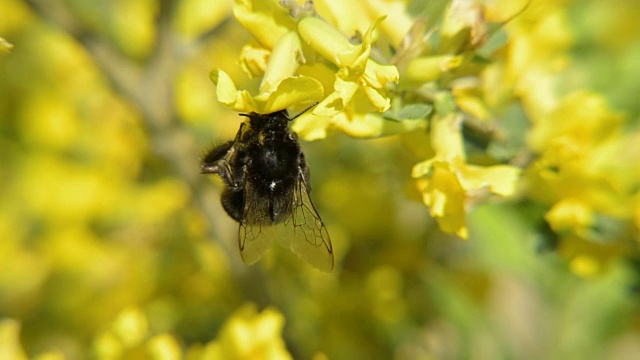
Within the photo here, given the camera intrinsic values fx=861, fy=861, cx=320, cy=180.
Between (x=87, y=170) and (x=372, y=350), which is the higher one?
(x=87, y=170)

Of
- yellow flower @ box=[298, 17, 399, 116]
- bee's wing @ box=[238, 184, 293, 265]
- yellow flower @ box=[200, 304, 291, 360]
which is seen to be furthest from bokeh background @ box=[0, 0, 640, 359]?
yellow flower @ box=[298, 17, 399, 116]

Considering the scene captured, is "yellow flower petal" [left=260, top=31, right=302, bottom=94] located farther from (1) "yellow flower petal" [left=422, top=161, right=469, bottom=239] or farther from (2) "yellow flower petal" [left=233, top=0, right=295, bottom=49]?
(1) "yellow flower petal" [left=422, top=161, right=469, bottom=239]

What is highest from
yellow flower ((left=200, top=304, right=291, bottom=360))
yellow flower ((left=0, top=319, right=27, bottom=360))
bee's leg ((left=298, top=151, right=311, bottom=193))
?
bee's leg ((left=298, top=151, right=311, bottom=193))

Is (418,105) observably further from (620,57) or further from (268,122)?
(620,57)

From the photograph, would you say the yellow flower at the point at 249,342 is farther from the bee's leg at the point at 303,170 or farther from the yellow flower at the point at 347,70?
the yellow flower at the point at 347,70

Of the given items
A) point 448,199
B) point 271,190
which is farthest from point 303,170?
point 448,199

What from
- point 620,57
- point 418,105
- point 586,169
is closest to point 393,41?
point 418,105

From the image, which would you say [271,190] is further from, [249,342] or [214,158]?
[249,342]
